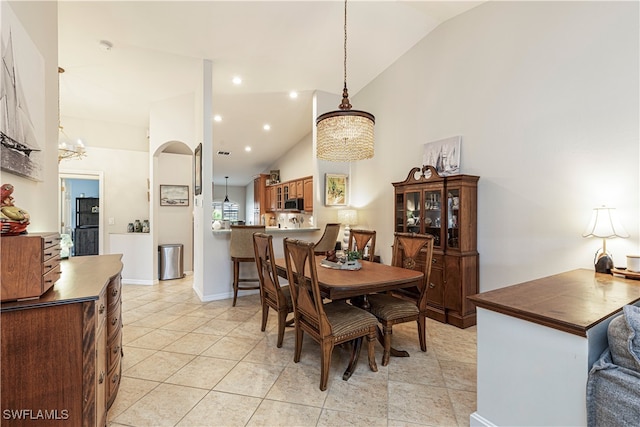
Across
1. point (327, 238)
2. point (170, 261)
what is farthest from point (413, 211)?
point (170, 261)

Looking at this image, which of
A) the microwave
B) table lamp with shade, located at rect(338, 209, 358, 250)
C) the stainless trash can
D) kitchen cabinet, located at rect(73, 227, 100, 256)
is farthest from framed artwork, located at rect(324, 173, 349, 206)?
kitchen cabinet, located at rect(73, 227, 100, 256)

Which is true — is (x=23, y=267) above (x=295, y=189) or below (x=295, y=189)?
below

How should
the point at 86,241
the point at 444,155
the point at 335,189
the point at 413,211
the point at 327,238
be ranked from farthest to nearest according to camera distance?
1. the point at 86,241
2. the point at 335,189
3. the point at 327,238
4. the point at 413,211
5. the point at 444,155

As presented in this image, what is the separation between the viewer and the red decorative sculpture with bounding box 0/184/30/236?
1.24 m

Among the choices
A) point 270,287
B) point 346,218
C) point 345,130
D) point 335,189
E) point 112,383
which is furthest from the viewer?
point 335,189

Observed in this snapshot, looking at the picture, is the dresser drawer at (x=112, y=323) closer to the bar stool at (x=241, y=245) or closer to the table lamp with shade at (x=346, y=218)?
the bar stool at (x=241, y=245)

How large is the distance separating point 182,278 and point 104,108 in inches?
127

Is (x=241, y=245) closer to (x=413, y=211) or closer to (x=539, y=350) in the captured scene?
(x=413, y=211)

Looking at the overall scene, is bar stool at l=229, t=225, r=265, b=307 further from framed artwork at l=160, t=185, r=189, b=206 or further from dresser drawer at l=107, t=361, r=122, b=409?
framed artwork at l=160, t=185, r=189, b=206

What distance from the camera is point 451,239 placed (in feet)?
11.2

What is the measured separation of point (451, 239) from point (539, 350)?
79.7 inches

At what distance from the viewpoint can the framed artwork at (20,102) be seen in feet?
4.84

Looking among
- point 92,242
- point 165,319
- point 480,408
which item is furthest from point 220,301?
point 92,242

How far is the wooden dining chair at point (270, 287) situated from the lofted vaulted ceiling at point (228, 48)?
8.03ft
